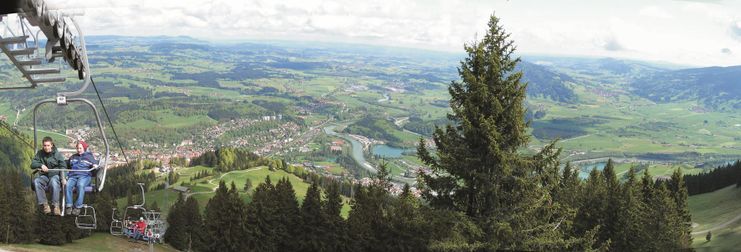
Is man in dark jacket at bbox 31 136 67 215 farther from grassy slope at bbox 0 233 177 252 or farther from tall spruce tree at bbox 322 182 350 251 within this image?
grassy slope at bbox 0 233 177 252

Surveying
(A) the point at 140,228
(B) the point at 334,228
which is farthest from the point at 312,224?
(A) the point at 140,228

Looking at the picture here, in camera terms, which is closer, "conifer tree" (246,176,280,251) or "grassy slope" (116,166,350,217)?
"conifer tree" (246,176,280,251)

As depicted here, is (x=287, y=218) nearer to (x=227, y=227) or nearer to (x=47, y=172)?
(x=227, y=227)

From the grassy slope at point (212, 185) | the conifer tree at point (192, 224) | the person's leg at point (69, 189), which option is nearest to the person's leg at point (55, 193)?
the person's leg at point (69, 189)

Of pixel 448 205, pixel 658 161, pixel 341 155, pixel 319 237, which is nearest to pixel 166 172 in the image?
pixel 341 155

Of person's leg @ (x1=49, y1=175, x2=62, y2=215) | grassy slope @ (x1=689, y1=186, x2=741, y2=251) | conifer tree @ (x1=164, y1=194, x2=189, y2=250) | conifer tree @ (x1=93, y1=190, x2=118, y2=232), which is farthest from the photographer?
conifer tree @ (x1=164, y1=194, x2=189, y2=250)

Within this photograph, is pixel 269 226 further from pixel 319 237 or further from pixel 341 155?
pixel 341 155

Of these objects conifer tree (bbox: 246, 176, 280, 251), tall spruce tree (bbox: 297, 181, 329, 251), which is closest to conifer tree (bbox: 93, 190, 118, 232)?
conifer tree (bbox: 246, 176, 280, 251)
